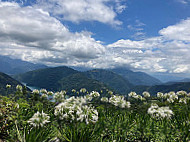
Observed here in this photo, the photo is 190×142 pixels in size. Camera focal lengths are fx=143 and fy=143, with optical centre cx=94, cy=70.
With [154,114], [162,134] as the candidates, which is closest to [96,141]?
[162,134]

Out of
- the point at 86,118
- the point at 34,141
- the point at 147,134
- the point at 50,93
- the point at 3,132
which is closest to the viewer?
the point at 34,141

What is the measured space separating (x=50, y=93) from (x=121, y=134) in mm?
8914

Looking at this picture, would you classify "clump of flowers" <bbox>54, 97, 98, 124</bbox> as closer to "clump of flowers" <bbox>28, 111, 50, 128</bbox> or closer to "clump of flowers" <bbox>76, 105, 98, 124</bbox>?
"clump of flowers" <bbox>76, 105, 98, 124</bbox>

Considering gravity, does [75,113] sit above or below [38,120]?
above

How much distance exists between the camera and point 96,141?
187 inches

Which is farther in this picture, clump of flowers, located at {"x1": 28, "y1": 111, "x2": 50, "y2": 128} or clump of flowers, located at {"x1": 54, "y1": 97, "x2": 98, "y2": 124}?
clump of flowers, located at {"x1": 54, "y1": 97, "x2": 98, "y2": 124}

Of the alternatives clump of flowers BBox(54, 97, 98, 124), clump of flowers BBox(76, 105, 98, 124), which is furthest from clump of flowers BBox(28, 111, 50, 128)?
clump of flowers BBox(76, 105, 98, 124)

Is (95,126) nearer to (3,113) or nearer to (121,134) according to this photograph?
(121,134)

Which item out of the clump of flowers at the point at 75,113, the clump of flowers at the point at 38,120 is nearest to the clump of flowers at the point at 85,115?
the clump of flowers at the point at 75,113

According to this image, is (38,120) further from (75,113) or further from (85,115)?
(85,115)

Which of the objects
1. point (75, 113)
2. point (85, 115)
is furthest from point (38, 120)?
point (85, 115)

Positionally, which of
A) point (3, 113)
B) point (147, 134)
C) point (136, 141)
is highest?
point (3, 113)

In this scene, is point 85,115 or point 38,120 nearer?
point 38,120

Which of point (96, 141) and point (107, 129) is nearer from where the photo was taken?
point (96, 141)
